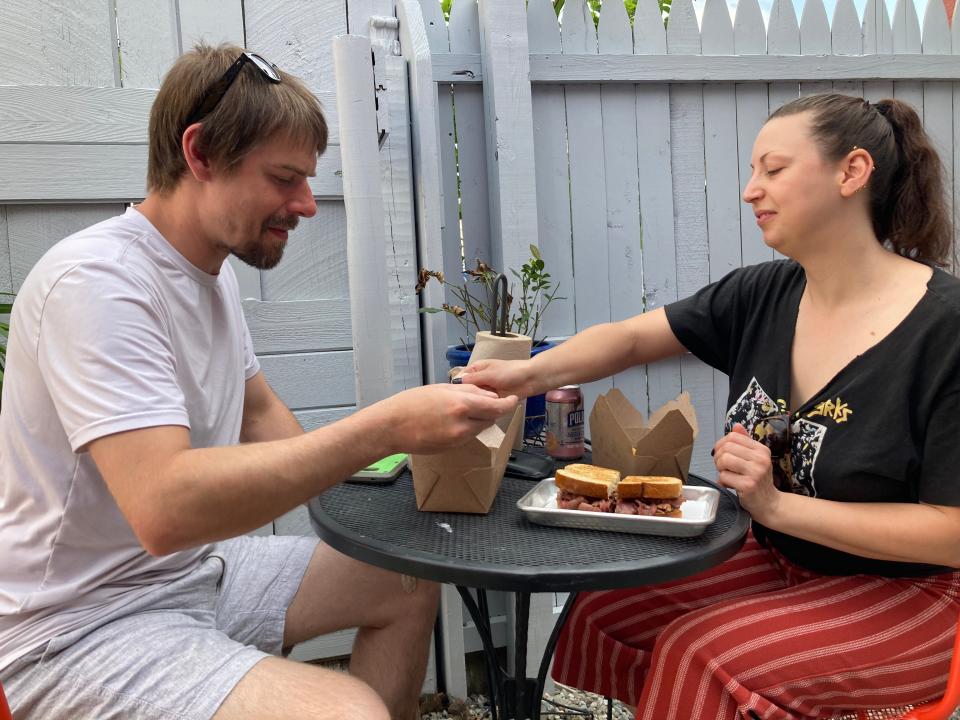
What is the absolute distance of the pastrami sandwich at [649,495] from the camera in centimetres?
147

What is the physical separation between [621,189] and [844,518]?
164 centimetres

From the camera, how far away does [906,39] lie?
3094 mm

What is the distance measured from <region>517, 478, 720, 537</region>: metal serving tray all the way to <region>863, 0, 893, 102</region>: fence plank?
219cm

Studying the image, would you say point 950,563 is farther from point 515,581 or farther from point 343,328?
point 343,328

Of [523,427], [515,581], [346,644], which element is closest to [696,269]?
[523,427]

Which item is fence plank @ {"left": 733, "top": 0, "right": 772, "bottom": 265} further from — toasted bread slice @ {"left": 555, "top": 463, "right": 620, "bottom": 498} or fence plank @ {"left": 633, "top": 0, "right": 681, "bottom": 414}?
toasted bread slice @ {"left": 555, "top": 463, "right": 620, "bottom": 498}

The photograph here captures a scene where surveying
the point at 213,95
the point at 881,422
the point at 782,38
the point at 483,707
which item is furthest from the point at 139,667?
the point at 782,38

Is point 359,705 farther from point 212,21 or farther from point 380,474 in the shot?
point 212,21

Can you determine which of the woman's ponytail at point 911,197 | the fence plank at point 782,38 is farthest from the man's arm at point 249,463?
the fence plank at point 782,38

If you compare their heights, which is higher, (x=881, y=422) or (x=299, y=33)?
(x=299, y=33)

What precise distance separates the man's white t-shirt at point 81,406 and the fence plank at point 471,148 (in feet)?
4.05

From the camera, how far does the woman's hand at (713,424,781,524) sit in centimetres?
147

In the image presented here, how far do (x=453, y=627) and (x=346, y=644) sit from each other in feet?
1.21

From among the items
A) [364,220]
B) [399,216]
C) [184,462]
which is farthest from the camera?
[399,216]
